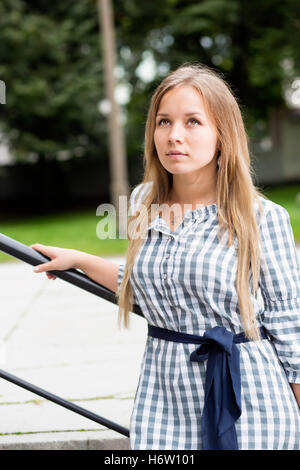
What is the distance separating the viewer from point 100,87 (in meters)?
19.1

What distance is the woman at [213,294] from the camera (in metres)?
1.67

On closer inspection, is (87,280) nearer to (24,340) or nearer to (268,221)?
(268,221)

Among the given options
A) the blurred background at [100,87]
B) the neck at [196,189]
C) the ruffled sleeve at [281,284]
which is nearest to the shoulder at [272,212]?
the ruffled sleeve at [281,284]

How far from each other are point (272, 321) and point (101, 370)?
250 cm

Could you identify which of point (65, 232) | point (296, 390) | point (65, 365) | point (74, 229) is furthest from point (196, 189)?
point (74, 229)

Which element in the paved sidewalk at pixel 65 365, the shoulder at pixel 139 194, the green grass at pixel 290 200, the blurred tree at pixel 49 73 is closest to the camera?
the shoulder at pixel 139 194

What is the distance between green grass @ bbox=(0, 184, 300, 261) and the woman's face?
28.1ft

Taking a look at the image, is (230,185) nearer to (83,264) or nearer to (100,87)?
(83,264)

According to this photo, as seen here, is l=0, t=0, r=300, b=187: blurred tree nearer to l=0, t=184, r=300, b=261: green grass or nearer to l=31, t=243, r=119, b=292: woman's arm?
l=0, t=184, r=300, b=261: green grass

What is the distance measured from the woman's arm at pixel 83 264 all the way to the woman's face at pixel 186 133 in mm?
380

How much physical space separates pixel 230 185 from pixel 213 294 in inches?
12.5

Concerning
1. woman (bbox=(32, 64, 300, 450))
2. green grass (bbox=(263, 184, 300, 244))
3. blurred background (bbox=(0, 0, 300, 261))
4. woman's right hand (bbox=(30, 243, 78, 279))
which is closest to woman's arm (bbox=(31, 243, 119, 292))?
woman's right hand (bbox=(30, 243, 78, 279))

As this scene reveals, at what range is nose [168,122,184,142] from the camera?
1.70m

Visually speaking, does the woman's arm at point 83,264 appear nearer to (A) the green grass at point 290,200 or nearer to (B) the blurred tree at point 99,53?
(A) the green grass at point 290,200
